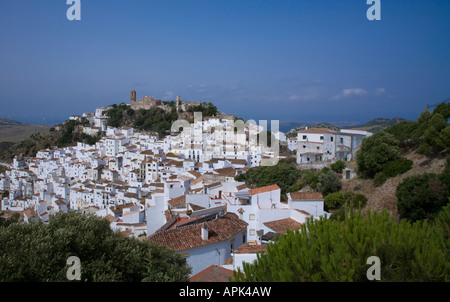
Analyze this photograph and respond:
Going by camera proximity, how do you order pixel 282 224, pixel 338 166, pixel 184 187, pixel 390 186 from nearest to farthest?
1. pixel 282 224
2. pixel 390 186
3. pixel 338 166
4. pixel 184 187

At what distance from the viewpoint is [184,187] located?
71.0 feet

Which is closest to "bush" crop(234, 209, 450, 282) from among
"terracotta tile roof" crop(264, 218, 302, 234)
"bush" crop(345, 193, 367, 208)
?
"terracotta tile roof" crop(264, 218, 302, 234)

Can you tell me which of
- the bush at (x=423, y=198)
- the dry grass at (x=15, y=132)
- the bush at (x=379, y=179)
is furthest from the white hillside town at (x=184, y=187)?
the dry grass at (x=15, y=132)

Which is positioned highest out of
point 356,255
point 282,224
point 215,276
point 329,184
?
point 356,255

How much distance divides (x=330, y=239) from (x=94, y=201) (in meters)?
34.5

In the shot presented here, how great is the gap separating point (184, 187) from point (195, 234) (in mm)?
10721

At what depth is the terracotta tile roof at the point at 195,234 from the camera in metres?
10.3

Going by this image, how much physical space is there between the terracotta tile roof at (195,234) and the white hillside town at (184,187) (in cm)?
3

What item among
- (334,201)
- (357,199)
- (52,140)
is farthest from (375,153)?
(52,140)

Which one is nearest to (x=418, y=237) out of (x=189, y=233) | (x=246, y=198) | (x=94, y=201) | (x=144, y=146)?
(x=189, y=233)

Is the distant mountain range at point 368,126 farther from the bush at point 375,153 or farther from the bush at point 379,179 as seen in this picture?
the bush at point 379,179

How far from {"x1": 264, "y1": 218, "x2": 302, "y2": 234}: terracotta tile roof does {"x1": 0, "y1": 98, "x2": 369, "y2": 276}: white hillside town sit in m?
0.04

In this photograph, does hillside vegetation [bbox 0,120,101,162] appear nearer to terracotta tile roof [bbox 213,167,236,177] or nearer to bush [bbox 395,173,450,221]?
terracotta tile roof [bbox 213,167,236,177]

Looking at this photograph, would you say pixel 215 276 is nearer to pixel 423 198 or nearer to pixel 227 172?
pixel 423 198
